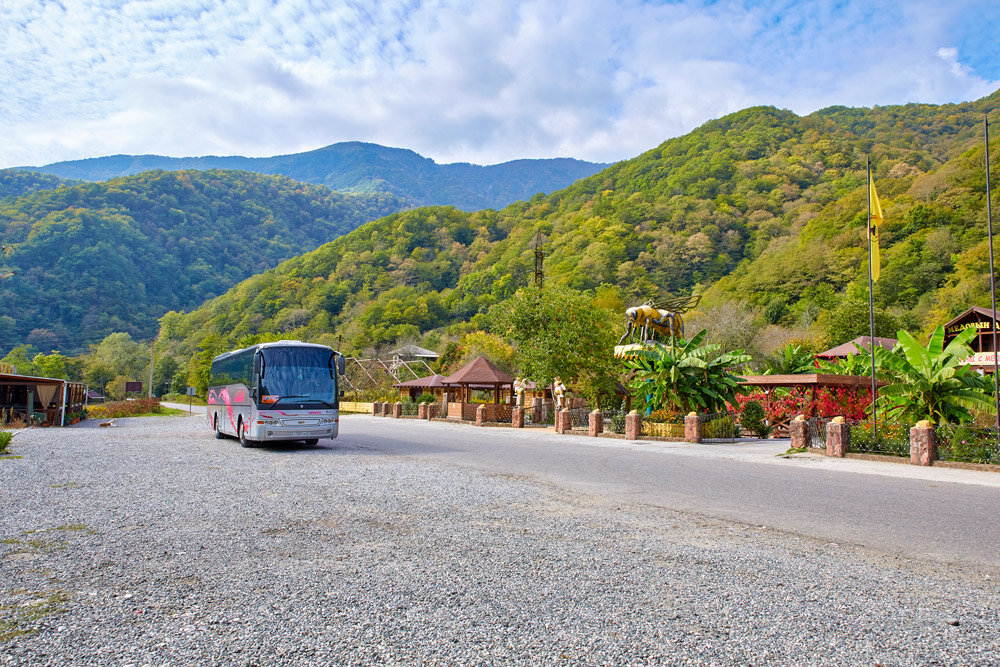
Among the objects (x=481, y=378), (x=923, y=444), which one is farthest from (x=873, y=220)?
(x=481, y=378)

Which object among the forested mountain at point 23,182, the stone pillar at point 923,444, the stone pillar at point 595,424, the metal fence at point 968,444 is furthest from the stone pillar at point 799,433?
the forested mountain at point 23,182

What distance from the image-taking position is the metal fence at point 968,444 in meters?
13.6

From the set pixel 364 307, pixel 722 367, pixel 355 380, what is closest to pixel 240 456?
pixel 722 367

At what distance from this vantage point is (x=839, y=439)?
16203 mm

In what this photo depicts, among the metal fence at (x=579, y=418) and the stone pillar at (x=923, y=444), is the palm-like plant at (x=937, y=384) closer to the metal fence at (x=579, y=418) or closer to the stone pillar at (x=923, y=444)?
the stone pillar at (x=923, y=444)

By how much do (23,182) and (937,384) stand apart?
6705 inches

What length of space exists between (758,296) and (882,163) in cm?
2636

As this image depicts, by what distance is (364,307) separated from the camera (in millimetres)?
88062

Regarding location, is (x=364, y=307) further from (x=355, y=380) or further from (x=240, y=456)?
(x=240, y=456)

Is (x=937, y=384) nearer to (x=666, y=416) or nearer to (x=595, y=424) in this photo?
(x=666, y=416)

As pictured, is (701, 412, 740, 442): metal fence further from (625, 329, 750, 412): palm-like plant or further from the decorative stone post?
the decorative stone post

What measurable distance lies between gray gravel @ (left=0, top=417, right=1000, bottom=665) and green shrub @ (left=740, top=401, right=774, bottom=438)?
17216 millimetres

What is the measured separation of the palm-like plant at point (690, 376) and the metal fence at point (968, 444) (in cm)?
758

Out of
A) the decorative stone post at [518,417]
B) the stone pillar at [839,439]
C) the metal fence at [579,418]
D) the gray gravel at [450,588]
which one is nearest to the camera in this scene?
the gray gravel at [450,588]
